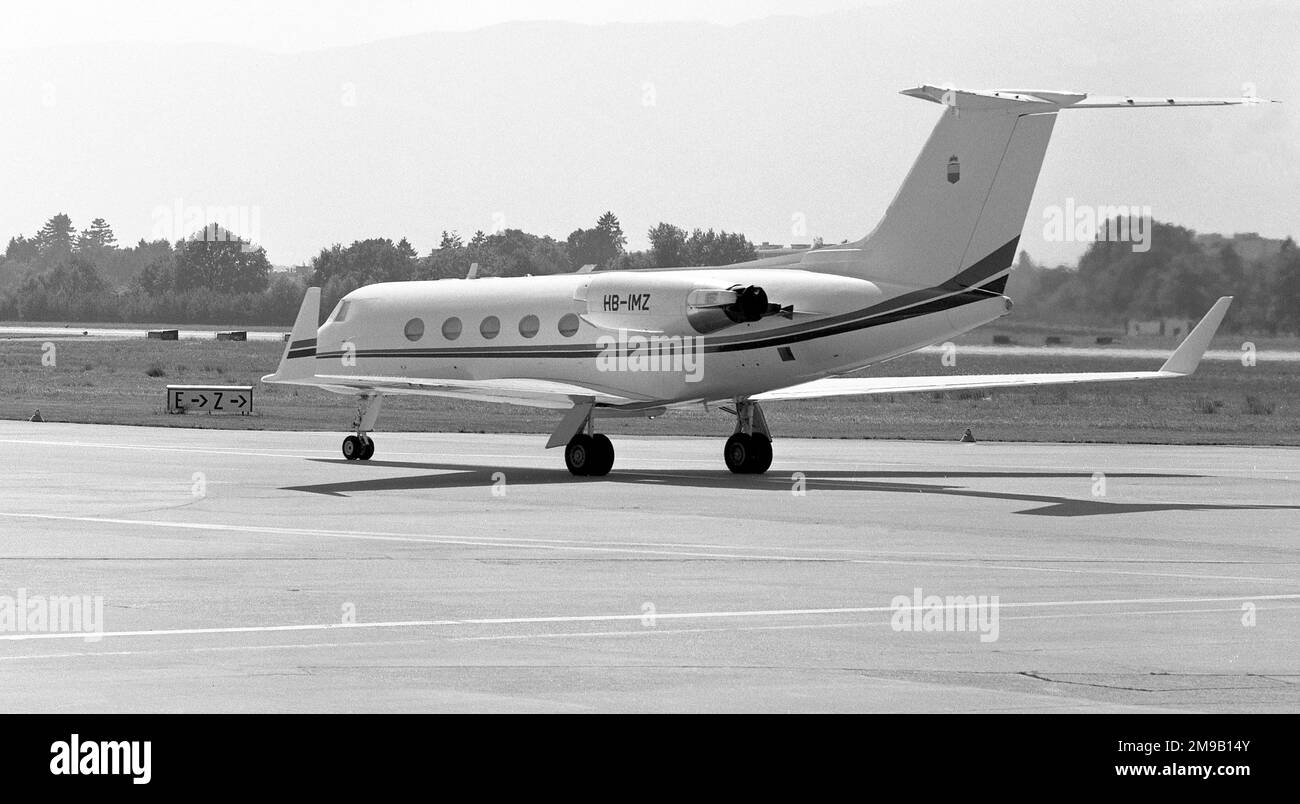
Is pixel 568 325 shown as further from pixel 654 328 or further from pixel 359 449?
pixel 359 449

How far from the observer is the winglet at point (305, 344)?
132 feet

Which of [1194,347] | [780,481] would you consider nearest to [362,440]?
[780,481]

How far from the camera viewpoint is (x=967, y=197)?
3062 centimetres

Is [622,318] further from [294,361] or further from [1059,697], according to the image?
[1059,697]

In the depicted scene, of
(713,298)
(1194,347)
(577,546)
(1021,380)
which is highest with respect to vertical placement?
(713,298)

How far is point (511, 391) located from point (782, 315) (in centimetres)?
549

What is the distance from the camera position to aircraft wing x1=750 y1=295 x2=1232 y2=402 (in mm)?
31359

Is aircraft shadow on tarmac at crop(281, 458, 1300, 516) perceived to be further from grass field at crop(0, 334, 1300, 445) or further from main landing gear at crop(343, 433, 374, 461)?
grass field at crop(0, 334, 1300, 445)

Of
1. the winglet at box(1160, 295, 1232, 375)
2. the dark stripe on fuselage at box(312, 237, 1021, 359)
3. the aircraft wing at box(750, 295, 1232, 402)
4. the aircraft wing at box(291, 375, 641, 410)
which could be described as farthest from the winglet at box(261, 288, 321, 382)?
the winglet at box(1160, 295, 1232, 375)

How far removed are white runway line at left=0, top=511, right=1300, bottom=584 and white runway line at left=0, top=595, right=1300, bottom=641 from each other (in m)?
1.99

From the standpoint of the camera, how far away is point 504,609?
15.6 m

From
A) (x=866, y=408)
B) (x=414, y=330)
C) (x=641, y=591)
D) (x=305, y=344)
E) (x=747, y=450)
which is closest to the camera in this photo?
(x=641, y=591)

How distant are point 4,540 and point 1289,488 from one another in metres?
20.7
